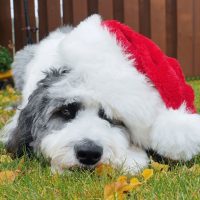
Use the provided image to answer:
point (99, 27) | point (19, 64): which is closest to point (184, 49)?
point (19, 64)

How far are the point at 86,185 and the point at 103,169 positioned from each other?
6.7 inches

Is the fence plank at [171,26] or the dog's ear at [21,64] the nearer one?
the dog's ear at [21,64]

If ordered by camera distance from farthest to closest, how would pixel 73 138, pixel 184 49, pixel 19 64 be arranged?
1. pixel 184 49
2. pixel 19 64
3. pixel 73 138

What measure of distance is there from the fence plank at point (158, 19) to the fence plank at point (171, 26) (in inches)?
3.1

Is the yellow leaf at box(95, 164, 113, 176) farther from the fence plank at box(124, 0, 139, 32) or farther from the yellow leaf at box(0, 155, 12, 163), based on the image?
the fence plank at box(124, 0, 139, 32)

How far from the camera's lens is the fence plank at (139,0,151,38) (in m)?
7.12

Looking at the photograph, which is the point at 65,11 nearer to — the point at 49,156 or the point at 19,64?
the point at 19,64

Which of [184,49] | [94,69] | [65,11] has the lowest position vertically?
[184,49]

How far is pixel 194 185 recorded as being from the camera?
201 centimetres

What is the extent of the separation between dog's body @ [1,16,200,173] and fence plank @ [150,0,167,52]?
454 cm

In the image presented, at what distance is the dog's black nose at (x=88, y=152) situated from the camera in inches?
86.5

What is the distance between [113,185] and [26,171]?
1.83 ft

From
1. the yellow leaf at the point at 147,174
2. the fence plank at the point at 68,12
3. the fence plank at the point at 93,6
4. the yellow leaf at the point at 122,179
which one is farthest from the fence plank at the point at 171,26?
the yellow leaf at the point at 122,179

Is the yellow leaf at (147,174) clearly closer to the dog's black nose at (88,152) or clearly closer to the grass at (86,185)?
the grass at (86,185)
